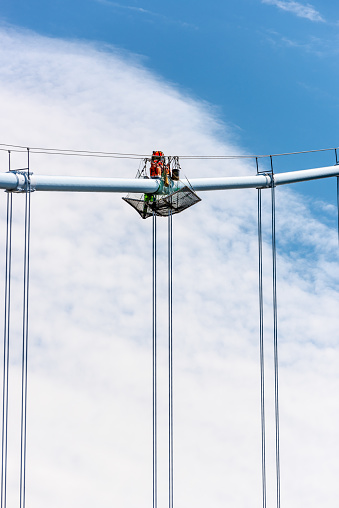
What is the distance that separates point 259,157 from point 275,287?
188 inches

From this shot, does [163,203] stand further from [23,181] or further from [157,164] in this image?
[23,181]

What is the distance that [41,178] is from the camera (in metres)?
21.4

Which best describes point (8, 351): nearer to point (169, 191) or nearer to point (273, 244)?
point (169, 191)

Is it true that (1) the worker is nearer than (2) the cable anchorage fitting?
No

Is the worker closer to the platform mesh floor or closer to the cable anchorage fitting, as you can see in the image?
the platform mesh floor

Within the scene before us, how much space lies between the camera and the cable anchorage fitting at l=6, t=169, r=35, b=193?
21.0m

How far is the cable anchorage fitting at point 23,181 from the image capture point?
21000 mm

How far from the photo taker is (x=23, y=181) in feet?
69.1

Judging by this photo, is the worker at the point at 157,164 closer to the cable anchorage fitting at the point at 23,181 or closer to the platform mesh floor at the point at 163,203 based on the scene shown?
the platform mesh floor at the point at 163,203

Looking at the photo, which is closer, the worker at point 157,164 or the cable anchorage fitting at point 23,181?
the cable anchorage fitting at point 23,181

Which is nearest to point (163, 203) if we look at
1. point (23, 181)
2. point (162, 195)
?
point (162, 195)

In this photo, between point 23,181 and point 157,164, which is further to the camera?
point 157,164

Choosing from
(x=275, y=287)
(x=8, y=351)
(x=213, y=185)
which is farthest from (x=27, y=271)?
(x=275, y=287)

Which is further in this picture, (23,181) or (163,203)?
(163,203)
